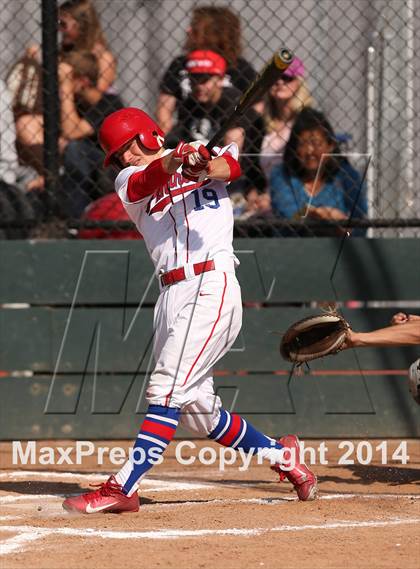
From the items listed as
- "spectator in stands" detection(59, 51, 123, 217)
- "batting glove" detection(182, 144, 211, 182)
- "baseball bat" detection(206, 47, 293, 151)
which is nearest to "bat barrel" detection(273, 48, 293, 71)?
"baseball bat" detection(206, 47, 293, 151)

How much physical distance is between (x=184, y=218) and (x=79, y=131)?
242 centimetres

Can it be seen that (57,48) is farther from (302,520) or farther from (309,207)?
(302,520)

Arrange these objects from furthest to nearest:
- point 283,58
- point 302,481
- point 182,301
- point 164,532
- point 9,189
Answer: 1. point 9,189
2. point 302,481
3. point 182,301
4. point 164,532
5. point 283,58

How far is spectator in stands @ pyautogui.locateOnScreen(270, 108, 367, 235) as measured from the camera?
6.75m

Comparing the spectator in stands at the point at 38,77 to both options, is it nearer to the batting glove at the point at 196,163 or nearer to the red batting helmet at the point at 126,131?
the red batting helmet at the point at 126,131

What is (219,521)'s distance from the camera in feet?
14.5

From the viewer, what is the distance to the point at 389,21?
→ 7188mm

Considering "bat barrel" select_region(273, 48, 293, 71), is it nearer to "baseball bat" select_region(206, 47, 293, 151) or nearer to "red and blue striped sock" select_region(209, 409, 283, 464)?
"baseball bat" select_region(206, 47, 293, 151)

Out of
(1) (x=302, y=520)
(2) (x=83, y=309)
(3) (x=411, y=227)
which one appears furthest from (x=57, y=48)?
(1) (x=302, y=520)

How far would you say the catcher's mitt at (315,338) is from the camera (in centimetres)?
482

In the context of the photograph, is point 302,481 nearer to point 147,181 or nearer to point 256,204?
point 147,181

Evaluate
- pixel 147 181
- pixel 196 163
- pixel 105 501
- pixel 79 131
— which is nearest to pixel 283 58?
pixel 196 163

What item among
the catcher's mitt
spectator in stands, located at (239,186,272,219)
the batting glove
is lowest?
the catcher's mitt

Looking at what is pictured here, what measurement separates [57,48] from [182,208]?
7.64 feet
